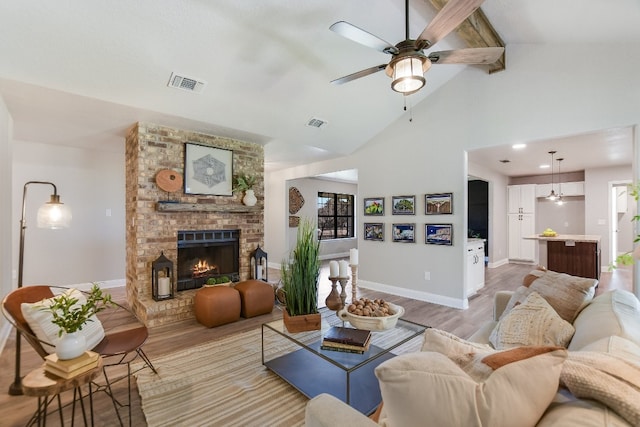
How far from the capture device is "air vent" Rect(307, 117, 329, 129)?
165 inches

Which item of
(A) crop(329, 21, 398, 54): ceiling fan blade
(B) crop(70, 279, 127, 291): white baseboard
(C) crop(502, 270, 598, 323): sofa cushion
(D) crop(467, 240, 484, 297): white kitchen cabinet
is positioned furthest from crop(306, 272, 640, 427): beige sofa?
(B) crop(70, 279, 127, 291): white baseboard

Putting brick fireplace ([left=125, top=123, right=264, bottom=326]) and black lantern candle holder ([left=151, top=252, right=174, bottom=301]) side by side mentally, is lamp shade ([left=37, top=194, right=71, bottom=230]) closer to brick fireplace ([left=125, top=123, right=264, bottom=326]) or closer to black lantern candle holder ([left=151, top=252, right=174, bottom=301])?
brick fireplace ([left=125, top=123, right=264, bottom=326])

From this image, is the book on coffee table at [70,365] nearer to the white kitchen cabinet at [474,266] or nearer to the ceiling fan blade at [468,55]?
the ceiling fan blade at [468,55]

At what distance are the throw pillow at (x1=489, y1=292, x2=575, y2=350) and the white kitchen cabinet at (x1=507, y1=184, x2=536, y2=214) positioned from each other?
7.44m

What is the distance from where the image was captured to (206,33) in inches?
104

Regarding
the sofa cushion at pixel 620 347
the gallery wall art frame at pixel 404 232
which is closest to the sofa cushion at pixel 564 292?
the sofa cushion at pixel 620 347

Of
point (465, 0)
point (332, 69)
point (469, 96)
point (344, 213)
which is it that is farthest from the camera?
point (344, 213)

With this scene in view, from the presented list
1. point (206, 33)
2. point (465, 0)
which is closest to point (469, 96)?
point (465, 0)

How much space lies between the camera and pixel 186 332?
328 centimetres

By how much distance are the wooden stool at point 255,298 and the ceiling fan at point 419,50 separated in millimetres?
2820

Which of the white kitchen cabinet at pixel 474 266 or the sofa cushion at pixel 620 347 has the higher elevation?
the sofa cushion at pixel 620 347

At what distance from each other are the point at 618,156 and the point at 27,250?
10.3 metres

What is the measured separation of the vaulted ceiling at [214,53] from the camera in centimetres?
236

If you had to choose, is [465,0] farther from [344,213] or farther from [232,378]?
[344,213]
